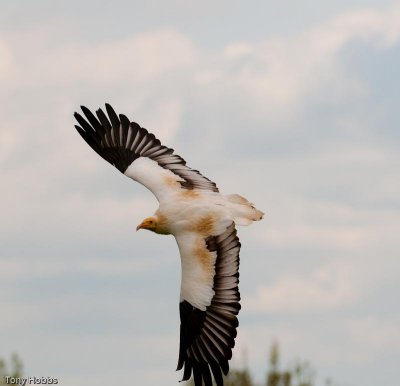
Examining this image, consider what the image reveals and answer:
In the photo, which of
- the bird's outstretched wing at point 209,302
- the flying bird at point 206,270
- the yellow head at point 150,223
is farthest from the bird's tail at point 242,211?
the yellow head at point 150,223

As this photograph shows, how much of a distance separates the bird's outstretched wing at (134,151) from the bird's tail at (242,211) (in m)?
0.84

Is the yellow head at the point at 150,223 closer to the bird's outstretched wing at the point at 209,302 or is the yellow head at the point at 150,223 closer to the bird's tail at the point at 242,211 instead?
the bird's outstretched wing at the point at 209,302

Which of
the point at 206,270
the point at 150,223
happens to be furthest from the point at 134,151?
the point at 206,270

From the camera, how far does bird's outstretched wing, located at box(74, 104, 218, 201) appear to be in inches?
1050

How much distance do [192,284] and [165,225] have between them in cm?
112

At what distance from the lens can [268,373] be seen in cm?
3766

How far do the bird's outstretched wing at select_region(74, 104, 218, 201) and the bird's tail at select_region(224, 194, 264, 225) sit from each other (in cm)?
84

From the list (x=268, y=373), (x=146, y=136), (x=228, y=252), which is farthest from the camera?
(x=268, y=373)

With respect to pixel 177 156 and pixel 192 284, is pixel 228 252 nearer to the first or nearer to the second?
pixel 192 284

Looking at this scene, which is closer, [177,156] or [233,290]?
[233,290]

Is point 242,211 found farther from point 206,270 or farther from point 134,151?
point 134,151

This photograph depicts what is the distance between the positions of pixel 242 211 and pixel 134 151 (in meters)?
3.48

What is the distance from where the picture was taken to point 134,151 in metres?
27.9

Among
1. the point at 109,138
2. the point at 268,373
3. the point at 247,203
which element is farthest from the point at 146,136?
the point at 268,373
